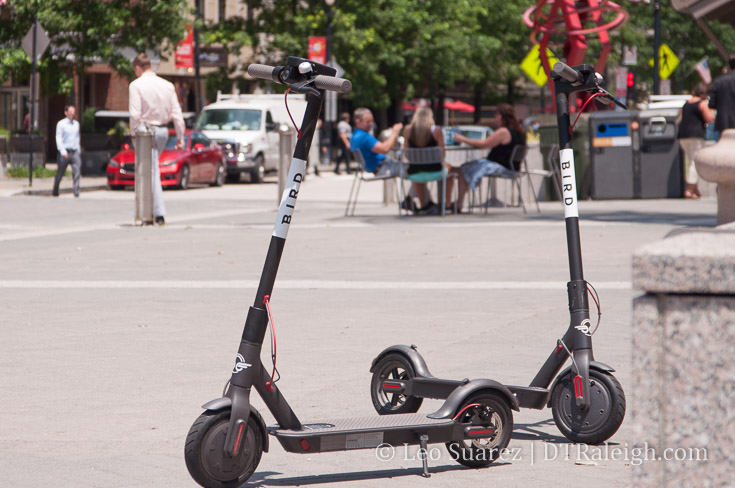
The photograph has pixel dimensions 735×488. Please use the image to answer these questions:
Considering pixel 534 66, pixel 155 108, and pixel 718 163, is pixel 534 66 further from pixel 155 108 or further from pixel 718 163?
pixel 718 163

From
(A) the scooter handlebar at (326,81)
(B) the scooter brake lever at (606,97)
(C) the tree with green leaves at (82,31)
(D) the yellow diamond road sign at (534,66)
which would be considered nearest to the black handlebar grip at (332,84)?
(A) the scooter handlebar at (326,81)

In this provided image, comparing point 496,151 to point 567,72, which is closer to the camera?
point 567,72

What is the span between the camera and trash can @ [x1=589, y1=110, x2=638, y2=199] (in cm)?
2070

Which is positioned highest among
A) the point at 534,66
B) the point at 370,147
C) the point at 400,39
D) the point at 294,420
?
the point at 400,39

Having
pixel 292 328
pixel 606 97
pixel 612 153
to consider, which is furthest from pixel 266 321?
pixel 612 153

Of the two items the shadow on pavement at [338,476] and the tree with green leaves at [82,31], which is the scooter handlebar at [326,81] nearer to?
the shadow on pavement at [338,476]

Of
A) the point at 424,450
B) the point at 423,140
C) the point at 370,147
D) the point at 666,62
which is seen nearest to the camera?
the point at 424,450

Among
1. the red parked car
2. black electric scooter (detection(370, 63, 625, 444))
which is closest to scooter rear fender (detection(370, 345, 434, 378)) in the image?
black electric scooter (detection(370, 63, 625, 444))

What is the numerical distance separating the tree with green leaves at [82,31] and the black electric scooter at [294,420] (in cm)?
2839

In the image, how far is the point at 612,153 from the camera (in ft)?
68.2

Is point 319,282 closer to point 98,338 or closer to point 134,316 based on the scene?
point 134,316

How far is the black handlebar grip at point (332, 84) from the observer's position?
419cm

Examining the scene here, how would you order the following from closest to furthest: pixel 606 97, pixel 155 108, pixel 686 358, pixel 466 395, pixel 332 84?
1. pixel 686 358
2. pixel 332 84
3. pixel 466 395
4. pixel 606 97
5. pixel 155 108

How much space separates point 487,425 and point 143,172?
11026 millimetres
